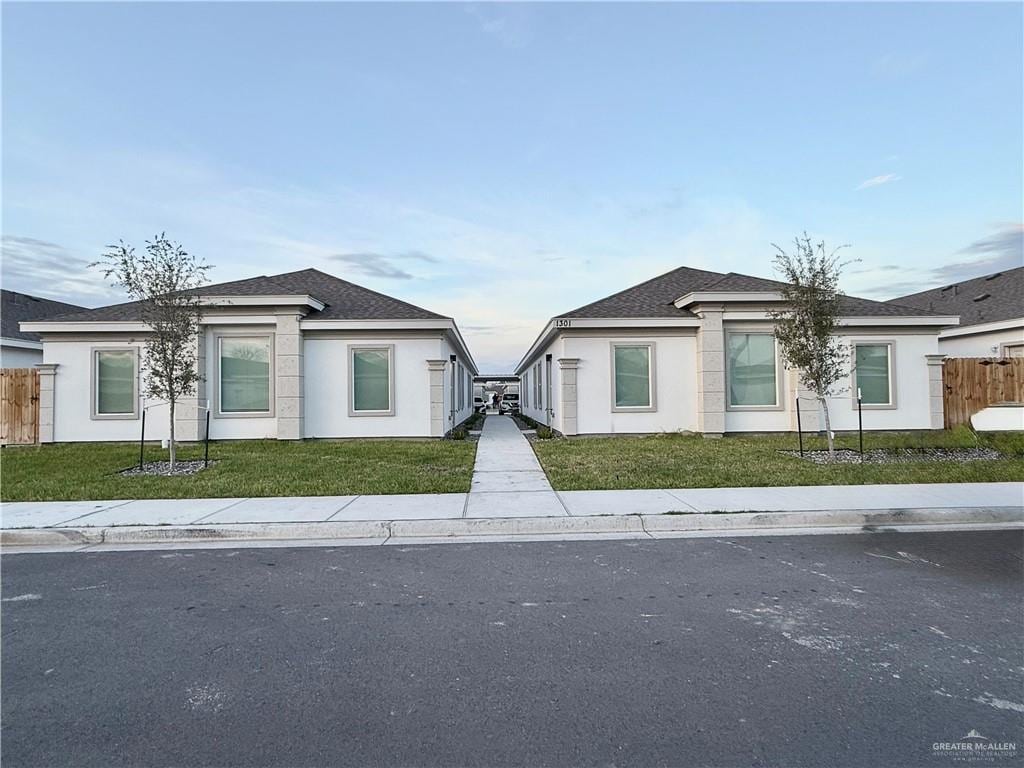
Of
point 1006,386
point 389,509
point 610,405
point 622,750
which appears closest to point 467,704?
point 622,750

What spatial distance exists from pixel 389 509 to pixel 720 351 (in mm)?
11701

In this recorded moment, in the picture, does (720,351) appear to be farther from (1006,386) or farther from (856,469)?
(1006,386)

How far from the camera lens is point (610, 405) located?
55.2ft

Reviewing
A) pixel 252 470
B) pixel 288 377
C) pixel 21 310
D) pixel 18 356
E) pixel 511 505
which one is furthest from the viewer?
pixel 21 310

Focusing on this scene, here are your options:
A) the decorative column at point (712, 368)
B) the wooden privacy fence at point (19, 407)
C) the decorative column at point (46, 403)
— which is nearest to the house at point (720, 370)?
the decorative column at point (712, 368)

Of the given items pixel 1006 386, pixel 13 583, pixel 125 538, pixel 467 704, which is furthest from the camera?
pixel 1006 386

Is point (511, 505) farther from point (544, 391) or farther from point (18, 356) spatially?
point (18, 356)

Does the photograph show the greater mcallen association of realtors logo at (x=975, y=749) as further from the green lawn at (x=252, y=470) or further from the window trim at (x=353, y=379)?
the window trim at (x=353, y=379)

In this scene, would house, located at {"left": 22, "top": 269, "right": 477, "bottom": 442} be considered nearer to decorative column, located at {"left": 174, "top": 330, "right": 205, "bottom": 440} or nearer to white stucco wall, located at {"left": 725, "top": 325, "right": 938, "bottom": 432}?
decorative column, located at {"left": 174, "top": 330, "right": 205, "bottom": 440}

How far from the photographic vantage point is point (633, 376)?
55.5ft

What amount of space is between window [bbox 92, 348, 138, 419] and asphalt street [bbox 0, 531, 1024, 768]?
11899mm

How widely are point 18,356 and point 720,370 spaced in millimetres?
24721

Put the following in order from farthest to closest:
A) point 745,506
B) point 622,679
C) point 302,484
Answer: point 302,484, point 745,506, point 622,679

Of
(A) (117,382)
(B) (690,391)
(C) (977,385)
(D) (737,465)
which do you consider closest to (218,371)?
(A) (117,382)
